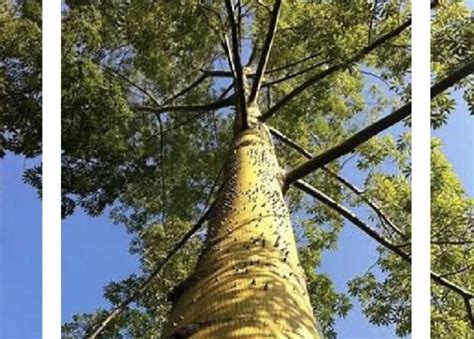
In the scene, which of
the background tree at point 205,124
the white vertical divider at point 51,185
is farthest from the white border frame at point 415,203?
the background tree at point 205,124

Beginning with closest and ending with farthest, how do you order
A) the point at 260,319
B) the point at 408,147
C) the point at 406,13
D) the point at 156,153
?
the point at 260,319 < the point at 406,13 < the point at 408,147 < the point at 156,153

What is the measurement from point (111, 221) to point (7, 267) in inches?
42.2

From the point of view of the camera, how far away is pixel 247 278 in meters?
1.02

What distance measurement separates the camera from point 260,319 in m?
0.88

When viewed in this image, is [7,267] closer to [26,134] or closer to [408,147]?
[26,134]

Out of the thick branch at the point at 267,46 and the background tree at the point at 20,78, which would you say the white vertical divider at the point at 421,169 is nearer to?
the thick branch at the point at 267,46

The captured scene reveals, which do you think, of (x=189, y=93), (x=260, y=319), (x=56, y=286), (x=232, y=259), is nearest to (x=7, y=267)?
(x=56, y=286)

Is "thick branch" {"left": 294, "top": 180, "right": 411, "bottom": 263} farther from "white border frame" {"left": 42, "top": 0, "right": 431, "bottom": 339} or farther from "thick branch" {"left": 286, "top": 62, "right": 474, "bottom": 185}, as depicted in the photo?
"thick branch" {"left": 286, "top": 62, "right": 474, "bottom": 185}

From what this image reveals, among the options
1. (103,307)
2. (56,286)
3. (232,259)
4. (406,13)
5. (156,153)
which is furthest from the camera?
(156,153)

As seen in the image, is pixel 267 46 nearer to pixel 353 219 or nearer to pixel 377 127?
pixel 353 219

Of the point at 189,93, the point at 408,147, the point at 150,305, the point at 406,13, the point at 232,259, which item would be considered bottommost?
the point at 232,259

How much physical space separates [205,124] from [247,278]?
105 inches

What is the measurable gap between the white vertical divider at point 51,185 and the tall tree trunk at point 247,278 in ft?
1.46

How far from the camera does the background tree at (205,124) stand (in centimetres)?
278
